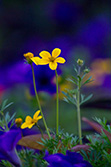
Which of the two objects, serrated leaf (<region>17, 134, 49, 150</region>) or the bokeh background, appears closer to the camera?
serrated leaf (<region>17, 134, 49, 150</region>)

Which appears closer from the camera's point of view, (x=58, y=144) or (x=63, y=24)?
(x=58, y=144)

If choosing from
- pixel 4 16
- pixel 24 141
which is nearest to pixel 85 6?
pixel 4 16

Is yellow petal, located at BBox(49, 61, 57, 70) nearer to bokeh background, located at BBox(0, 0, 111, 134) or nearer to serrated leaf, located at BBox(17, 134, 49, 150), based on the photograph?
serrated leaf, located at BBox(17, 134, 49, 150)

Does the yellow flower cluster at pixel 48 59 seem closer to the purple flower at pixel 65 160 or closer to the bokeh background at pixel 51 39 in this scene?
the purple flower at pixel 65 160

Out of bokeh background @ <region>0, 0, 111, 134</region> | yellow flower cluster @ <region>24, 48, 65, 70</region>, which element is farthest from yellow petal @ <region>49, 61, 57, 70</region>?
bokeh background @ <region>0, 0, 111, 134</region>

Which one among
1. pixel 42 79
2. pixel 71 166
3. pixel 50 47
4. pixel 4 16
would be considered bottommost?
pixel 71 166

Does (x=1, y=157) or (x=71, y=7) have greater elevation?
(x=71, y=7)

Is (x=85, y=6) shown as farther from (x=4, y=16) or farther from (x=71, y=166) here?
(x=71, y=166)

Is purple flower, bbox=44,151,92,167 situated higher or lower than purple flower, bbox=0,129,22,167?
lower
